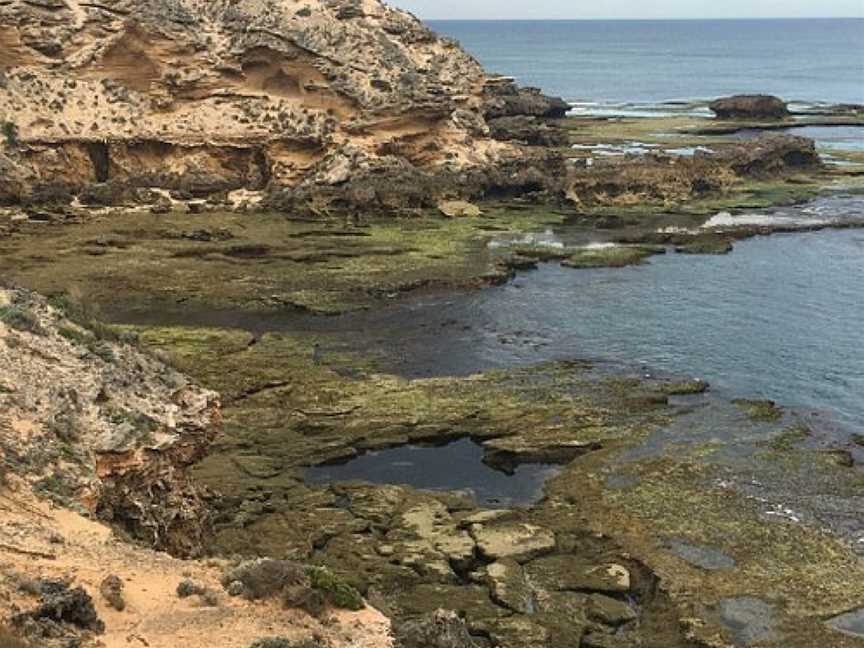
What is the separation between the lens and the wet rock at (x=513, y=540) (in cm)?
3002

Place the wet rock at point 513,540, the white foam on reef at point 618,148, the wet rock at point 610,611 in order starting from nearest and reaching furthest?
the wet rock at point 610,611, the wet rock at point 513,540, the white foam on reef at point 618,148

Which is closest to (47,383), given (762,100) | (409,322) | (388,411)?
(388,411)

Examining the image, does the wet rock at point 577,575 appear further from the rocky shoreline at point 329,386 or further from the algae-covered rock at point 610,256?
the algae-covered rock at point 610,256

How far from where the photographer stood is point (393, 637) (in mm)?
18703

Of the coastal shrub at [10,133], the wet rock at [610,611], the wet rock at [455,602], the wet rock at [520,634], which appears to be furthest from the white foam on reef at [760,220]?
the wet rock at [520,634]

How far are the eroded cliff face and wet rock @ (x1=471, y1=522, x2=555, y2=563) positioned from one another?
1965 inches

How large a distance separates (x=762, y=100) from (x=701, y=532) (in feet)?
390

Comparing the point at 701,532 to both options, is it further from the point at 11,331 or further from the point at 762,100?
the point at 762,100

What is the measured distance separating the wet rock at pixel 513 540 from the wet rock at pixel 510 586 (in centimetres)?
49

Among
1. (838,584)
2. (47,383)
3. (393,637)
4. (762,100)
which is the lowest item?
(838,584)

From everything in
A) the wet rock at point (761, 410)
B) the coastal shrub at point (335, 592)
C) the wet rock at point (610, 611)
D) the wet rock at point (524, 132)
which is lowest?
the wet rock at point (610, 611)

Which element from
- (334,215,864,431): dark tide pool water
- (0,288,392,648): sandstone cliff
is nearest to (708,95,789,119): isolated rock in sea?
(334,215,864,431): dark tide pool water

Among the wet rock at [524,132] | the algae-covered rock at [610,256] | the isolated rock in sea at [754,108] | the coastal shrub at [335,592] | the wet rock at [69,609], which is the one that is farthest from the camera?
the isolated rock in sea at [754,108]

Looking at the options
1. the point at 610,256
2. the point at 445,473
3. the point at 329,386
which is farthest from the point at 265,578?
the point at 610,256
